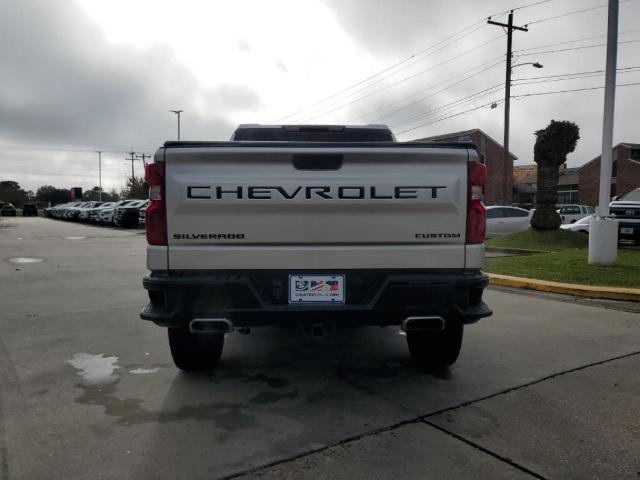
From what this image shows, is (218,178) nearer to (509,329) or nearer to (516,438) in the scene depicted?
(516,438)

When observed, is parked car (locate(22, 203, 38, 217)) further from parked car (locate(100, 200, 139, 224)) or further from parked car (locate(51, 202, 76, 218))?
parked car (locate(100, 200, 139, 224))

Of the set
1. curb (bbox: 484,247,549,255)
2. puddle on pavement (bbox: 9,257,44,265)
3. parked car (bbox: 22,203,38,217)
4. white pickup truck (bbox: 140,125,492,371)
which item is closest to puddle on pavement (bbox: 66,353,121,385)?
white pickup truck (bbox: 140,125,492,371)

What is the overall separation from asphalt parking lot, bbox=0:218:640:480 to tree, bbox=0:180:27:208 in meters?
97.8

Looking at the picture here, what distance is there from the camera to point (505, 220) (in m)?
19.5

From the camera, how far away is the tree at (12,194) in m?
89.8

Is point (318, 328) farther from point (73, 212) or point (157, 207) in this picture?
point (73, 212)

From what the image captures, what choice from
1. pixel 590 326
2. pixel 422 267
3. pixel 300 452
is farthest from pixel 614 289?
pixel 300 452

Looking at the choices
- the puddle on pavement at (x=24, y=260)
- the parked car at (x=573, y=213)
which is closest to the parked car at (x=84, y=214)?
the puddle on pavement at (x=24, y=260)

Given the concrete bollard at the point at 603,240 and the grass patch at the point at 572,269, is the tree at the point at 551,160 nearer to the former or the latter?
the grass patch at the point at 572,269

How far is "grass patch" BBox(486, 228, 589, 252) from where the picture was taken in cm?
1439

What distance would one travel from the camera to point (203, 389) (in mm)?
4051

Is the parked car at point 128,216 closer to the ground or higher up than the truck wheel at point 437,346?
higher up

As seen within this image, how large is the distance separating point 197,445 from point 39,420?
1185mm

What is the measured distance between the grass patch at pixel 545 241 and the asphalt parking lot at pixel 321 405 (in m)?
8.45
